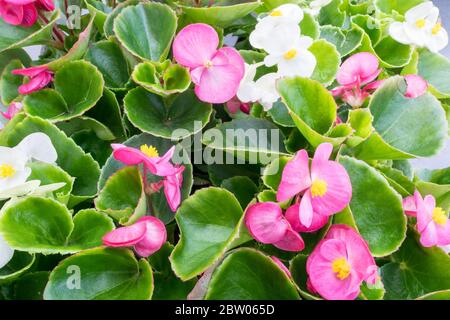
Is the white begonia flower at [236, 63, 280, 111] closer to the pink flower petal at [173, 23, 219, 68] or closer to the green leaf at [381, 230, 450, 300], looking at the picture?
the pink flower petal at [173, 23, 219, 68]

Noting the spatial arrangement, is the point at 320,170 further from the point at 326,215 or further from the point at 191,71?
the point at 191,71

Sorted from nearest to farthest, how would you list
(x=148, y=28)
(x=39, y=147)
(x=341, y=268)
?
1. (x=341, y=268)
2. (x=39, y=147)
3. (x=148, y=28)

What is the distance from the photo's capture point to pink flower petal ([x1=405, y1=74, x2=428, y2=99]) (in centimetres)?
59

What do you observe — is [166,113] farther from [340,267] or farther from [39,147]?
[340,267]

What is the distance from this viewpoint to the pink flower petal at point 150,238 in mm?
475

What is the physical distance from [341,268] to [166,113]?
0.29 meters

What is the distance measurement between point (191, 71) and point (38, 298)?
0.91ft

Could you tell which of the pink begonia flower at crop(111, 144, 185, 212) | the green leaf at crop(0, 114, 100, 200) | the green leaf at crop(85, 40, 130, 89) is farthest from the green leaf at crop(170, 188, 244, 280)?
the green leaf at crop(85, 40, 130, 89)

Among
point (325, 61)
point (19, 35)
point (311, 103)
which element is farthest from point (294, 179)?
point (19, 35)

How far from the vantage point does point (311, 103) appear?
55 cm

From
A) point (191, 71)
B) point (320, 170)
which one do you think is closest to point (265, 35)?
point (191, 71)

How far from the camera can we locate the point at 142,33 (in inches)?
25.4

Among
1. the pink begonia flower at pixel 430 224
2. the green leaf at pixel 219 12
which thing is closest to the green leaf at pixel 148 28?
the green leaf at pixel 219 12

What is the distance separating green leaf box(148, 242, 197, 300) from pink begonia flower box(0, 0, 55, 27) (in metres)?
0.33
